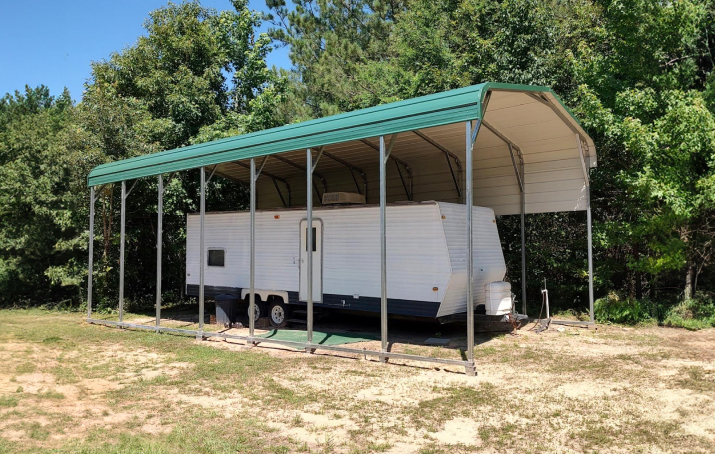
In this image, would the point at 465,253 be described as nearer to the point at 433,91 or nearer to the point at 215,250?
the point at 215,250

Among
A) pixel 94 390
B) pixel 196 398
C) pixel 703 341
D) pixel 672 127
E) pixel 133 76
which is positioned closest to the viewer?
pixel 196 398

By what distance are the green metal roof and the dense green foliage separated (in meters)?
3.56

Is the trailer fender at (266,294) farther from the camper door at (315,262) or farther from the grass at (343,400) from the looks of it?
the grass at (343,400)

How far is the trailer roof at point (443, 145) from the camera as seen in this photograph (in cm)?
839

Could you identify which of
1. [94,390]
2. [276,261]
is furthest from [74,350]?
[276,261]

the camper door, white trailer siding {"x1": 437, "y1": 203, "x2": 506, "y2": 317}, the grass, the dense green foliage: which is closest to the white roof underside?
the dense green foliage

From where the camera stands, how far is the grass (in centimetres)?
525

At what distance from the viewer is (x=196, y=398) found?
22.7ft

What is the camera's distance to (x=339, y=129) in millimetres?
9172

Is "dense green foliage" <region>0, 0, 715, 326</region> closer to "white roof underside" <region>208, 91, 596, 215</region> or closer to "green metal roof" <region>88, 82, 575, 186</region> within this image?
"white roof underside" <region>208, 91, 596, 215</region>

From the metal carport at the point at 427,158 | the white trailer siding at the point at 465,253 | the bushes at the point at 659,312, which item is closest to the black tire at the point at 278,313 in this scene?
the metal carport at the point at 427,158

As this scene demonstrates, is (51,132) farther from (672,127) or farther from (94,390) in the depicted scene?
(672,127)

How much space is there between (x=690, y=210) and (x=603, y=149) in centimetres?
310

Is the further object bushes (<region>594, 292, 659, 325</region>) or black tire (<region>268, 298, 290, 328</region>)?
black tire (<region>268, 298, 290, 328</region>)
